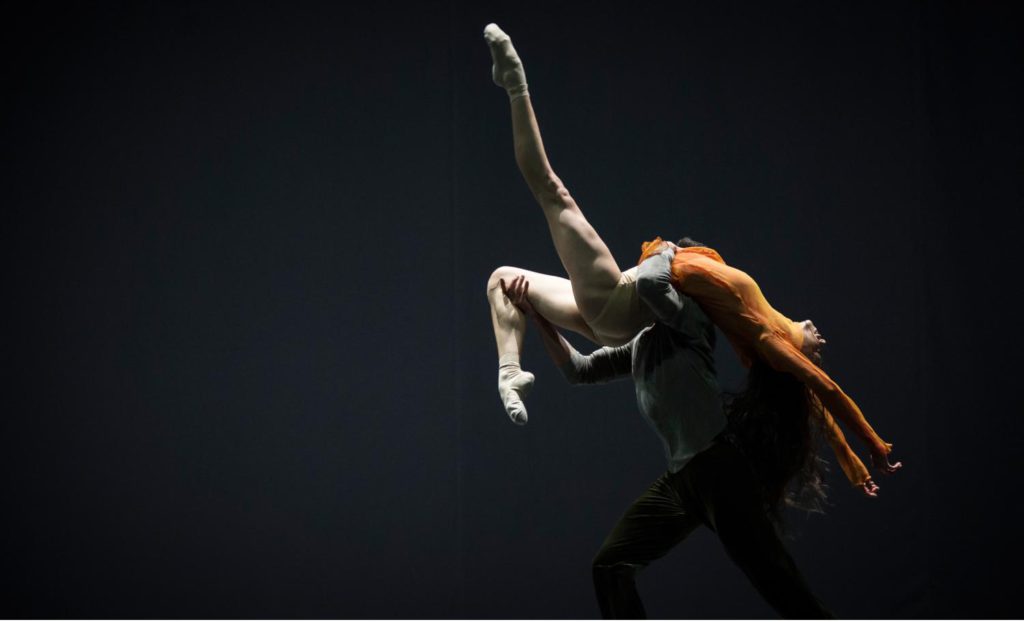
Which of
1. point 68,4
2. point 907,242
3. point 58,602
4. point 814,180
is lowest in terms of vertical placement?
point 58,602

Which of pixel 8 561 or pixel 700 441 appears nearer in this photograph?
pixel 700 441

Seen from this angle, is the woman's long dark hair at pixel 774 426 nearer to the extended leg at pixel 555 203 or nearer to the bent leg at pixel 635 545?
the bent leg at pixel 635 545

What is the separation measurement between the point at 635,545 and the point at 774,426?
1.63 feet

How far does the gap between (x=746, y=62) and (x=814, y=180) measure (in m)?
0.58

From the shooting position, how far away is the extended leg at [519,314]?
2.86 m

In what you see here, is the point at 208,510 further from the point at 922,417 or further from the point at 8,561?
the point at 922,417

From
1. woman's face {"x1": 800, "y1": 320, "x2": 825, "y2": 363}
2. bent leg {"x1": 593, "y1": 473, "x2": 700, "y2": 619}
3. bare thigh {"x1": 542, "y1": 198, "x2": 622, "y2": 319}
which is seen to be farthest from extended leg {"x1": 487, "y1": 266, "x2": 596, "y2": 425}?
woman's face {"x1": 800, "y1": 320, "x2": 825, "y2": 363}

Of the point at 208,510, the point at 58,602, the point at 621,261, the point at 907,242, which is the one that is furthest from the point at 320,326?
the point at 907,242

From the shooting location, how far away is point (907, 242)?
4.36m

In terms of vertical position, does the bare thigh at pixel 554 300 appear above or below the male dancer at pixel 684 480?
above

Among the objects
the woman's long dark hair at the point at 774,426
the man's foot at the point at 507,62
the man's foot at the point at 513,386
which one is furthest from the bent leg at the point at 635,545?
the man's foot at the point at 507,62

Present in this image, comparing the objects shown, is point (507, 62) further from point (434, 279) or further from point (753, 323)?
point (434, 279)

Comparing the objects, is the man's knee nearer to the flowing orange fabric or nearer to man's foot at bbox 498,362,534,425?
man's foot at bbox 498,362,534,425

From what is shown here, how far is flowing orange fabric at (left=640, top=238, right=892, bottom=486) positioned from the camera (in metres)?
2.60
